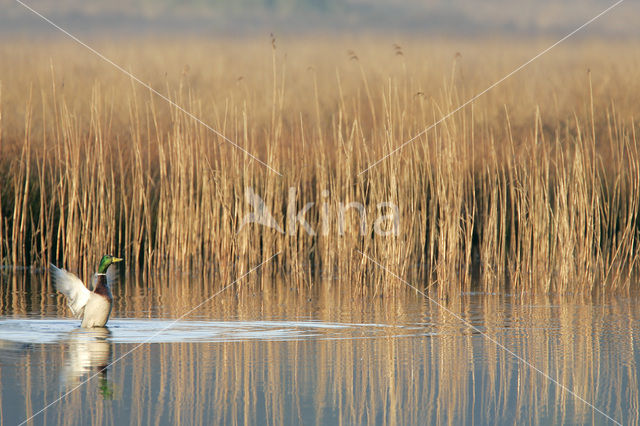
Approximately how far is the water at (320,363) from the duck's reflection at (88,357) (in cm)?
1

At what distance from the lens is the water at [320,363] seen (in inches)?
158

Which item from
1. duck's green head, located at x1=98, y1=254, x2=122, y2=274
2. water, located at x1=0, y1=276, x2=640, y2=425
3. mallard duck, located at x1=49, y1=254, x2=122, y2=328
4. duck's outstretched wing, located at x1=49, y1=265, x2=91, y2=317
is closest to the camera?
water, located at x1=0, y1=276, x2=640, y2=425

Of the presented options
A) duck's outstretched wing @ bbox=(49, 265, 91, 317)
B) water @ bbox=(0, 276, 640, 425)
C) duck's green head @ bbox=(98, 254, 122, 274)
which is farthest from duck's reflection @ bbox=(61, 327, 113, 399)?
duck's green head @ bbox=(98, 254, 122, 274)

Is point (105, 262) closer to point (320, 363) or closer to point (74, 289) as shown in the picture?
point (74, 289)

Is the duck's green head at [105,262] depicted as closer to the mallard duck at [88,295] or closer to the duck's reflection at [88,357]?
the mallard duck at [88,295]

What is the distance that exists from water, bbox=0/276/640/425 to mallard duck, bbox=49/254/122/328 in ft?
0.36

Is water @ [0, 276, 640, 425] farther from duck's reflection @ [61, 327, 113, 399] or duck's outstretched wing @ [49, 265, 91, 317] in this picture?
duck's outstretched wing @ [49, 265, 91, 317]

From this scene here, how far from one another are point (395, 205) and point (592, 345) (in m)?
2.94

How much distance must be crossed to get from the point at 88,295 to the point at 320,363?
6.28ft

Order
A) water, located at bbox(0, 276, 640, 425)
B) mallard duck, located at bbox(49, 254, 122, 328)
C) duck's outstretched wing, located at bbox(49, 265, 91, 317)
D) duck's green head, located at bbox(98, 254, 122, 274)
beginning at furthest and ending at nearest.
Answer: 1. duck's green head, located at bbox(98, 254, 122, 274)
2. duck's outstretched wing, located at bbox(49, 265, 91, 317)
3. mallard duck, located at bbox(49, 254, 122, 328)
4. water, located at bbox(0, 276, 640, 425)

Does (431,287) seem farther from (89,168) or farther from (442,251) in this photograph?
(89,168)

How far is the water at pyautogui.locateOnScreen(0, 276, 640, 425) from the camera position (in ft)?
13.1

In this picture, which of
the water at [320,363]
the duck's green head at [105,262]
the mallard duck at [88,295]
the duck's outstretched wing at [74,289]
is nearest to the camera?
the water at [320,363]

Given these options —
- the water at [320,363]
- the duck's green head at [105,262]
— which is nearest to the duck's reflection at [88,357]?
the water at [320,363]
